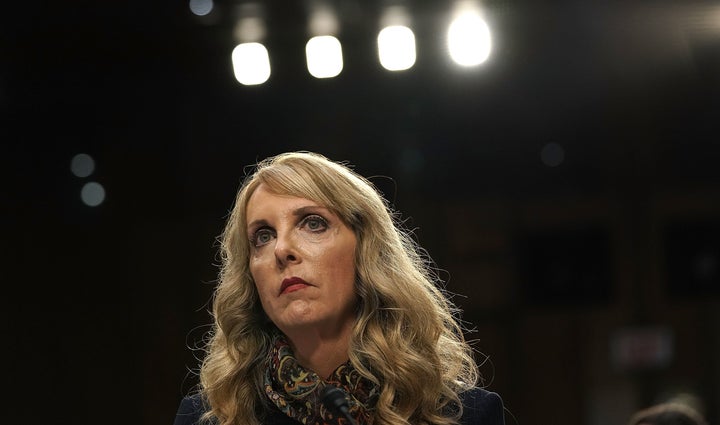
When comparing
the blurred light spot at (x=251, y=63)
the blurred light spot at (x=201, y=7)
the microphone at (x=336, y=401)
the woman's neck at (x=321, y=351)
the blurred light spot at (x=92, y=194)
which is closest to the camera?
the microphone at (x=336, y=401)

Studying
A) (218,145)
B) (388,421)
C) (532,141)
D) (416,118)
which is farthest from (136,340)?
(388,421)

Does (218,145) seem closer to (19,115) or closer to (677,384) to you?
(19,115)

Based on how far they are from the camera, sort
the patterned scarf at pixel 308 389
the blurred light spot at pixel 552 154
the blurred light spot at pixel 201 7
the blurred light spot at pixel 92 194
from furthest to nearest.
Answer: the blurred light spot at pixel 552 154 → the blurred light spot at pixel 92 194 → the blurred light spot at pixel 201 7 → the patterned scarf at pixel 308 389

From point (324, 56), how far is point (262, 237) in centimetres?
259

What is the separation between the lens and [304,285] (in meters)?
2.22

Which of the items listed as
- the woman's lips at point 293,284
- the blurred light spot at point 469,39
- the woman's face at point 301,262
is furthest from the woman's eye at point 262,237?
the blurred light spot at point 469,39

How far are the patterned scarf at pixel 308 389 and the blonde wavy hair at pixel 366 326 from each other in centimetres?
3

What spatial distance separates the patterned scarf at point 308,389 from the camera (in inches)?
85.0

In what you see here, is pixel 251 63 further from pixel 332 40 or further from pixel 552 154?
pixel 552 154

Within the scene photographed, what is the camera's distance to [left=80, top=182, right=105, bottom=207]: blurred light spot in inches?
196

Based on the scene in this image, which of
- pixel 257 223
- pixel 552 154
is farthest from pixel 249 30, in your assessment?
pixel 257 223

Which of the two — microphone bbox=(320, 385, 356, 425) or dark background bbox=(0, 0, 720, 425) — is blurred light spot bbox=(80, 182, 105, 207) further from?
microphone bbox=(320, 385, 356, 425)

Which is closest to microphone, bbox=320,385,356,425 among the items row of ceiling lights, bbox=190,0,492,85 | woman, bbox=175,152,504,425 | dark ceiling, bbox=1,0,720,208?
woman, bbox=175,152,504,425

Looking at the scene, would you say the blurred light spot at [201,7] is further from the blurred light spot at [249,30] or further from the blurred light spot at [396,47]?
the blurred light spot at [396,47]
